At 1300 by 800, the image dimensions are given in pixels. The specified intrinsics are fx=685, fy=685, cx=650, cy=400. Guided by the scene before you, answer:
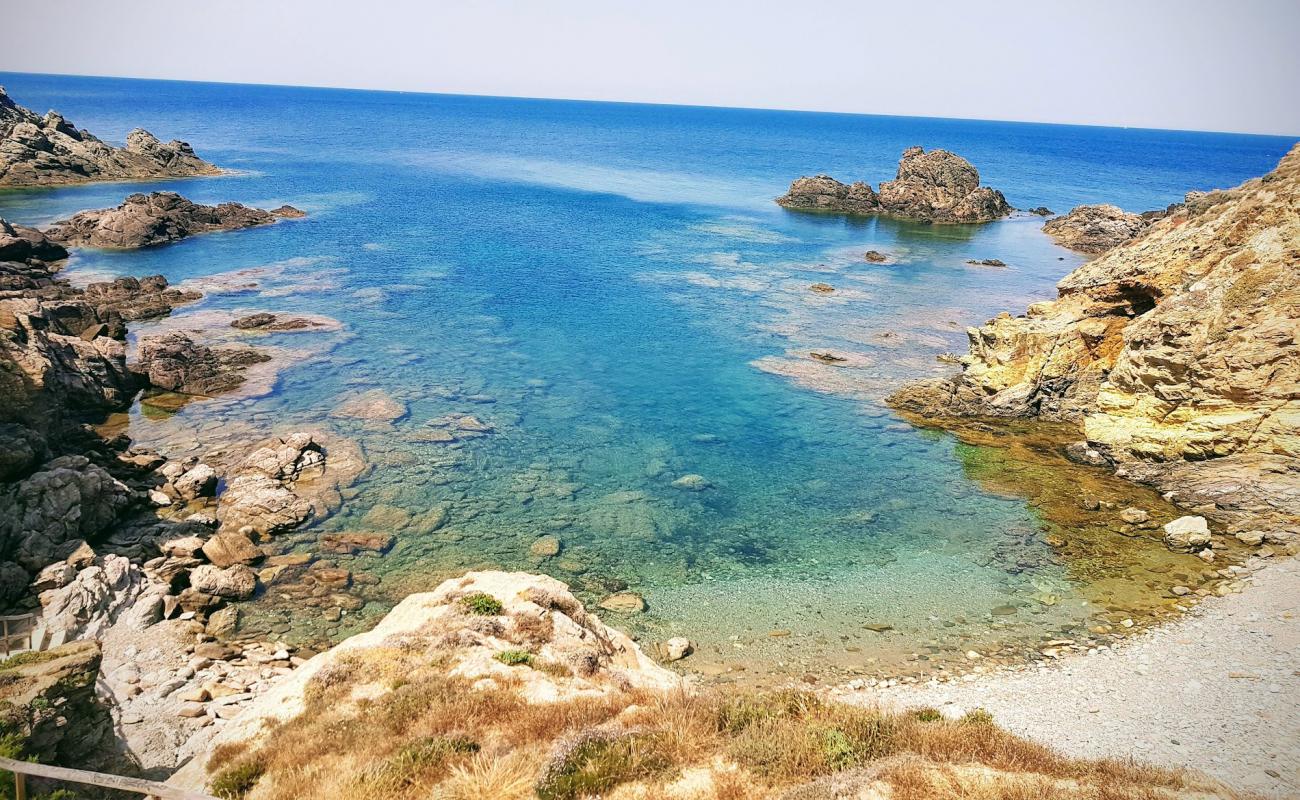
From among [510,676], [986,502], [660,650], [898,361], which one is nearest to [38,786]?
[510,676]

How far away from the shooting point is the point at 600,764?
10992mm

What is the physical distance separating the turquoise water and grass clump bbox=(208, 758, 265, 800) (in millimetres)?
10226

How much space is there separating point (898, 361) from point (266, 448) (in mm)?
38758

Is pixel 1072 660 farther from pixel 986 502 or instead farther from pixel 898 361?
pixel 898 361

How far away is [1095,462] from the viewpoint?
110 ft

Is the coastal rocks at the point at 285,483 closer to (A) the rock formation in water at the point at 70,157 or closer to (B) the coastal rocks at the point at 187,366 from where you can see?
(B) the coastal rocks at the point at 187,366

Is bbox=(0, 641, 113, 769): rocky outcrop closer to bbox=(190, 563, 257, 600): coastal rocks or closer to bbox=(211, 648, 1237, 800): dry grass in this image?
bbox=(211, 648, 1237, 800): dry grass

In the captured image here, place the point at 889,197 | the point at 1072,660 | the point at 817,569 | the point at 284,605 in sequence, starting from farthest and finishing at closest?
1. the point at 889,197
2. the point at 817,569
3. the point at 284,605
4. the point at 1072,660

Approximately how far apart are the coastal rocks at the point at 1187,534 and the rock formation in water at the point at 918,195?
8830cm

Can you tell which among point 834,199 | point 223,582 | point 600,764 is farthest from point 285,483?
point 834,199

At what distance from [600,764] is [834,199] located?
4420 inches

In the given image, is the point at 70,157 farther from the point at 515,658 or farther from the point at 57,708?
the point at 515,658

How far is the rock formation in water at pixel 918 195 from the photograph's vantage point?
107 meters

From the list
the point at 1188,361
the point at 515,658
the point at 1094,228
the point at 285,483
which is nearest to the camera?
the point at 515,658
